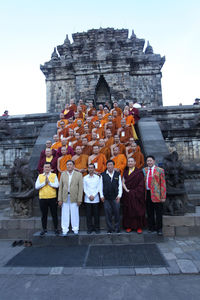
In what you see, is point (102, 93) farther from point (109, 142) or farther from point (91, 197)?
point (91, 197)

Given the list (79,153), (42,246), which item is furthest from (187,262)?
(79,153)

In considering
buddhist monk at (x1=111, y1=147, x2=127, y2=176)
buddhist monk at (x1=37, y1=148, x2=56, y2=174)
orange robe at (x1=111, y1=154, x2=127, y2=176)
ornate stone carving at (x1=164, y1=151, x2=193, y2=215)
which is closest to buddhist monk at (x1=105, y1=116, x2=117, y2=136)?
buddhist monk at (x1=111, y1=147, x2=127, y2=176)

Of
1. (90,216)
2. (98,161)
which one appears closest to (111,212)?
(90,216)

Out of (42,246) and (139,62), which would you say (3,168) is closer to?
(42,246)

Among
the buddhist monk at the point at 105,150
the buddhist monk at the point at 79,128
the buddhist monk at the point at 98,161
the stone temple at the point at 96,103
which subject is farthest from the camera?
the buddhist monk at the point at 79,128

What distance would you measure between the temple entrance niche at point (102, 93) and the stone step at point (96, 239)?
15803 mm

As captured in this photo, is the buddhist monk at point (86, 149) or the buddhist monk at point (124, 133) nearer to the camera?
the buddhist monk at point (86, 149)

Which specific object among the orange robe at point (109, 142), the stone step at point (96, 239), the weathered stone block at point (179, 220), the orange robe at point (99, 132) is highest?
the orange robe at point (99, 132)

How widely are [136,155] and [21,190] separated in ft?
11.5

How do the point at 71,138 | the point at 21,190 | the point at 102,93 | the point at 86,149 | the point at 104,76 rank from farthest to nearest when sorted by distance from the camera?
1. the point at 102,93
2. the point at 104,76
3. the point at 71,138
4. the point at 86,149
5. the point at 21,190

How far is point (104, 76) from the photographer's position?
18875 millimetres

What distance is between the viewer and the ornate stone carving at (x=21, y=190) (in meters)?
5.40

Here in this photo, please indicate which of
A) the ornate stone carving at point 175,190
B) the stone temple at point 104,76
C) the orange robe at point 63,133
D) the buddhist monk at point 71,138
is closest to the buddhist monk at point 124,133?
Result: the buddhist monk at point 71,138

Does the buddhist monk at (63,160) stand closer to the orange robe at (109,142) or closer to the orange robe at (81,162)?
the orange robe at (81,162)
